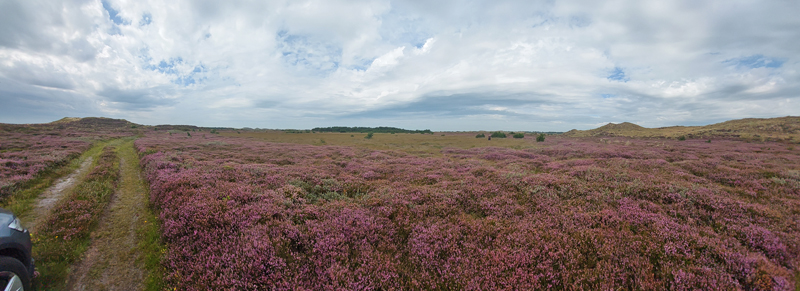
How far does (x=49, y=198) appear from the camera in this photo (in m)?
11.4

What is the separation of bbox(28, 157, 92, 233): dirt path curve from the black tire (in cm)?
528

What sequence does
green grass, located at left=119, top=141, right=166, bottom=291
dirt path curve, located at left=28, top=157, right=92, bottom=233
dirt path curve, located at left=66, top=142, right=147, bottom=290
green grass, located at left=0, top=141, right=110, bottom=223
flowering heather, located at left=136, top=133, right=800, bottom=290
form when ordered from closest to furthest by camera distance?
flowering heather, located at left=136, top=133, right=800, bottom=290 < green grass, located at left=119, top=141, right=166, bottom=291 < dirt path curve, located at left=66, top=142, right=147, bottom=290 < dirt path curve, located at left=28, top=157, right=92, bottom=233 < green grass, located at left=0, top=141, right=110, bottom=223

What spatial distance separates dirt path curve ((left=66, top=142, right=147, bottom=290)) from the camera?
555cm

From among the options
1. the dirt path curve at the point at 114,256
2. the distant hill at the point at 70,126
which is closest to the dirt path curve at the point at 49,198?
the dirt path curve at the point at 114,256

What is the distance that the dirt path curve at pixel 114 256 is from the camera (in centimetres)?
555

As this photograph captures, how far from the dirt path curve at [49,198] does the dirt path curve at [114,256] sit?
1.60 metres

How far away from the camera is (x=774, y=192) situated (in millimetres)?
8211

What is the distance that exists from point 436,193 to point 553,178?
5.71m

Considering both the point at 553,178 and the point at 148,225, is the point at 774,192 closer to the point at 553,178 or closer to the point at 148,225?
the point at 553,178

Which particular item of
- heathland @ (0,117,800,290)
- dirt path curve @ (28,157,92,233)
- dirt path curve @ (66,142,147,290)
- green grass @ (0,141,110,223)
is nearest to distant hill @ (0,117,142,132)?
green grass @ (0,141,110,223)

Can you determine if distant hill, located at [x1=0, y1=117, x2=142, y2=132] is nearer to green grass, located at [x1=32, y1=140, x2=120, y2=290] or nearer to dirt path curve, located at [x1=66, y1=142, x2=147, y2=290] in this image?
green grass, located at [x1=32, y1=140, x2=120, y2=290]

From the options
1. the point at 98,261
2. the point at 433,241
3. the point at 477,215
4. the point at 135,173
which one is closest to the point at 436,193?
the point at 477,215

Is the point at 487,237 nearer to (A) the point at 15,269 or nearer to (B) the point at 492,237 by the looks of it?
(B) the point at 492,237

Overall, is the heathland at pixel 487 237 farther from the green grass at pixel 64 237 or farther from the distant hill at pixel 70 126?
the distant hill at pixel 70 126
